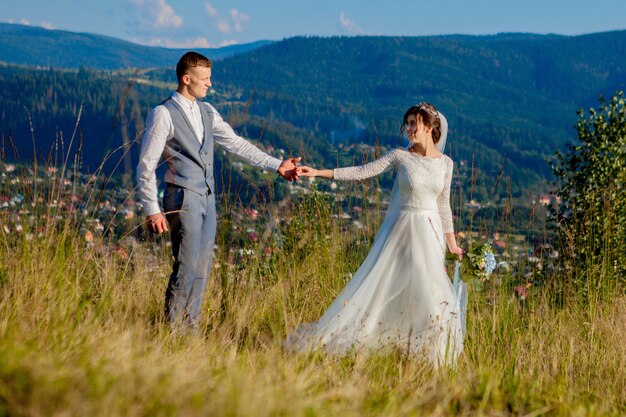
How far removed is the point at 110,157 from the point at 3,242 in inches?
31.5

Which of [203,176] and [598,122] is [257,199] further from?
[598,122]

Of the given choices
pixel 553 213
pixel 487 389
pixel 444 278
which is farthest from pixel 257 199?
pixel 553 213

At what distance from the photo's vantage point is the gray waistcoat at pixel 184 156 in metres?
3.76

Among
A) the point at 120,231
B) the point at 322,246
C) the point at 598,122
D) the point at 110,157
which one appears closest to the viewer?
the point at 110,157

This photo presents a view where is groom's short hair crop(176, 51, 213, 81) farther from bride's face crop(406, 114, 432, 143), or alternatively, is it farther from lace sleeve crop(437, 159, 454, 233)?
lace sleeve crop(437, 159, 454, 233)

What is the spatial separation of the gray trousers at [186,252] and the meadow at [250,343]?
0.53 ft

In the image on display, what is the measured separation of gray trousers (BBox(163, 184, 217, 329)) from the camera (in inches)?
148

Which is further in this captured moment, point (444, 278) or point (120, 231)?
point (120, 231)

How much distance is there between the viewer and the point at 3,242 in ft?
12.8

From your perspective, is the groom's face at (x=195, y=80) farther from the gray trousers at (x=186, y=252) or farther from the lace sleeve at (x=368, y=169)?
the lace sleeve at (x=368, y=169)

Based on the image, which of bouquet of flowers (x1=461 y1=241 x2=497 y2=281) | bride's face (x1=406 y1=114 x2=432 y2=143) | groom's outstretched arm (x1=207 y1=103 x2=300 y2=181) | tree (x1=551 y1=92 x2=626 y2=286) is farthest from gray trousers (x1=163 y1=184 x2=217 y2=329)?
tree (x1=551 y1=92 x2=626 y2=286)

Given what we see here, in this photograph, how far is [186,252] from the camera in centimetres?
379

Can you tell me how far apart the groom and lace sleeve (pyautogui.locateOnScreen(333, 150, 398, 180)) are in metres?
0.84

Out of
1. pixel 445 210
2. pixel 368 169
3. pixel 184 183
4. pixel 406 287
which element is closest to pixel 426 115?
pixel 368 169
